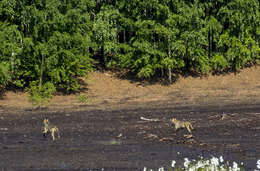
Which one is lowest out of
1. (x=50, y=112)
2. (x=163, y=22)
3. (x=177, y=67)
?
(x=50, y=112)

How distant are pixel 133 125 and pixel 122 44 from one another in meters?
21.3

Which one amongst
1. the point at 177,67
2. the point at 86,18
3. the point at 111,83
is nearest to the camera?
the point at 86,18

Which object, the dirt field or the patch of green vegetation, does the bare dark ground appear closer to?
the dirt field

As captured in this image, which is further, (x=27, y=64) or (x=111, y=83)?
(x=111, y=83)

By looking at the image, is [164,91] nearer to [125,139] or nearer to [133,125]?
[133,125]

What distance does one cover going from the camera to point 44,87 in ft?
117

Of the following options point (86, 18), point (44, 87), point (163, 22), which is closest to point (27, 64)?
point (44, 87)

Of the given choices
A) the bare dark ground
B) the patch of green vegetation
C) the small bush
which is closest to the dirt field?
the bare dark ground

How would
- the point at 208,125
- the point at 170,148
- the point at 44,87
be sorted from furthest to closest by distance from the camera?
the point at 44,87 → the point at 208,125 → the point at 170,148

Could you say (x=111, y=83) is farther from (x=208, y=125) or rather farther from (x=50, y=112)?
(x=208, y=125)

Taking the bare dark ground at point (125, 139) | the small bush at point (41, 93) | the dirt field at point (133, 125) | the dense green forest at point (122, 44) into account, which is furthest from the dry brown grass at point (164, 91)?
the bare dark ground at point (125, 139)

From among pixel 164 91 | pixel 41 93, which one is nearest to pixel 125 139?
pixel 41 93

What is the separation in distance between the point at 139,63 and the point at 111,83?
3091 mm

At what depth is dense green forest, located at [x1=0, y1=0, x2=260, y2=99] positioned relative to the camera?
36.8m
